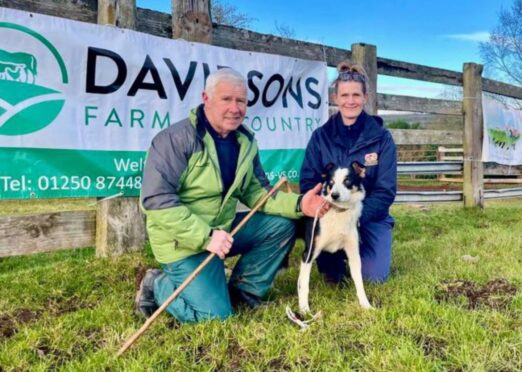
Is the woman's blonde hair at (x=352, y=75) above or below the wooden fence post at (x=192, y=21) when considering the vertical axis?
below

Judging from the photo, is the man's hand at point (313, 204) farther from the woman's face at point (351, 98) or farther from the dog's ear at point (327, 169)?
the woman's face at point (351, 98)

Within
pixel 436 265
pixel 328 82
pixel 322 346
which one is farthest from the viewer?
pixel 328 82

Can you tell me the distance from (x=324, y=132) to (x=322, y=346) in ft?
6.19

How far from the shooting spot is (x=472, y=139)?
8.05 meters

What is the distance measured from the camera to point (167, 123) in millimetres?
4395

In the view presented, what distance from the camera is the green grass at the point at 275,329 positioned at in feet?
7.70

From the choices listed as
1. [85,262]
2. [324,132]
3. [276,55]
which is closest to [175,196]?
[324,132]

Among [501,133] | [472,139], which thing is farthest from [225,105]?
[501,133]

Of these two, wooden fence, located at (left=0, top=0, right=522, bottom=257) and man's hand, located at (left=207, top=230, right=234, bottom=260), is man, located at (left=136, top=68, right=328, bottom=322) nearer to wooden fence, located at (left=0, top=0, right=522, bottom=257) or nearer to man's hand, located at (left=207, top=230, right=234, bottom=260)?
man's hand, located at (left=207, top=230, right=234, bottom=260)

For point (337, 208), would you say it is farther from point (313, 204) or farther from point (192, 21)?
point (192, 21)

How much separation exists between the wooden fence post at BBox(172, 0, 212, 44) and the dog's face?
2126 mm

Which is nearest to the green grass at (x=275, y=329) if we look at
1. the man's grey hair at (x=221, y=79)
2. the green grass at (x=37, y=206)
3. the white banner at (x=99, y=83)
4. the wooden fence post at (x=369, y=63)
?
the white banner at (x=99, y=83)

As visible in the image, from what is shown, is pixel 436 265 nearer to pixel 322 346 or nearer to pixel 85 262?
pixel 322 346

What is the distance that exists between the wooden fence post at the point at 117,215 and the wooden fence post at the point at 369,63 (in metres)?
3.06
